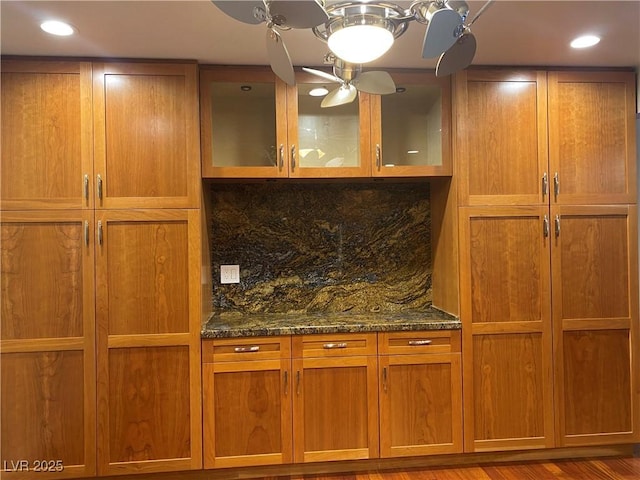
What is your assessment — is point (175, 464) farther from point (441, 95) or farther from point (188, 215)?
point (441, 95)

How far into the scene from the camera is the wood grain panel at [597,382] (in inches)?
88.3

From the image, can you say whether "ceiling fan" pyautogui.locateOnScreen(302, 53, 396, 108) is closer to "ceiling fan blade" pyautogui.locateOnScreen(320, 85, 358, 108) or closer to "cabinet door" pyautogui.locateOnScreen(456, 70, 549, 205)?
"ceiling fan blade" pyautogui.locateOnScreen(320, 85, 358, 108)

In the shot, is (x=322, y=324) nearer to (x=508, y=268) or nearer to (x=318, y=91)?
(x=508, y=268)

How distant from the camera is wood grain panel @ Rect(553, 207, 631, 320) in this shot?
2.24 metres

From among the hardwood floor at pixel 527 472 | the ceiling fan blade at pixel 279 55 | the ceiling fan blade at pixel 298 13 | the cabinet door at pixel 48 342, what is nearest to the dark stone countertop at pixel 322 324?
the cabinet door at pixel 48 342

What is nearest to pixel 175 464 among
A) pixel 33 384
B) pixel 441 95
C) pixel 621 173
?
pixel 33 384

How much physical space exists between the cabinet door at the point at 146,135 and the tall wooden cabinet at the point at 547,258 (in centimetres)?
155

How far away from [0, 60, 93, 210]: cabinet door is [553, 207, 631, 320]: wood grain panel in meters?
2.71

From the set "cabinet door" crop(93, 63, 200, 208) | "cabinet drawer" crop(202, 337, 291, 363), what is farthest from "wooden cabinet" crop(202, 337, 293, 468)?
"cabinet door" crop(93, 63, 200, 208)

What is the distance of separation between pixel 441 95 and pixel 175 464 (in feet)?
8.45

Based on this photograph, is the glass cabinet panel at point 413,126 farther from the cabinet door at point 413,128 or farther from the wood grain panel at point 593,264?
the wood grain panel at point 593,264

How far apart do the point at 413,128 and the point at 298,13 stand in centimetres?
149

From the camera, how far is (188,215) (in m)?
2.10

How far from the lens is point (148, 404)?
2.06m
